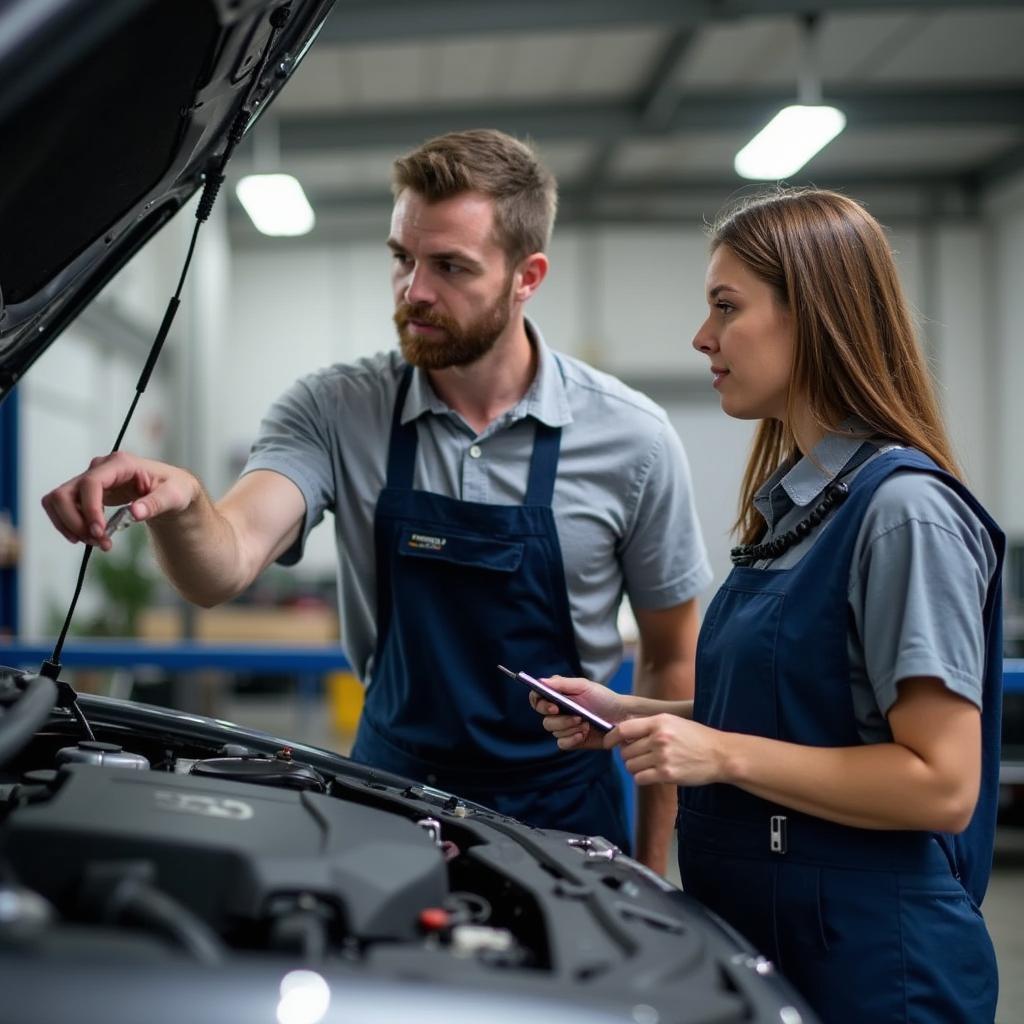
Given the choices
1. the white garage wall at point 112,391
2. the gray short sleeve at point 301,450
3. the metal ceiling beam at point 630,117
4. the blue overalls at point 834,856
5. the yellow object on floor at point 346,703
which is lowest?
the yellow object on floor at point 346,703

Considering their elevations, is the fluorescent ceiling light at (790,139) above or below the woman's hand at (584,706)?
above

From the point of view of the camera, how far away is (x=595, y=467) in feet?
5.75

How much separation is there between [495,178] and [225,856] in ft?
3.89

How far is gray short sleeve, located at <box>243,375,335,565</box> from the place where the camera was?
1720 millimetres

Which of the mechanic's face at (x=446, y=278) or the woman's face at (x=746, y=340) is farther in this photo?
the mechanic's face at (x=446, y=278)

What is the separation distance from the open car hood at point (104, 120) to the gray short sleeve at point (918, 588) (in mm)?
741

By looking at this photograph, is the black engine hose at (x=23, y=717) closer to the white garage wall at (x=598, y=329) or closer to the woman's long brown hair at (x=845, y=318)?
the woman's long brown hair at (x=845, y=318)

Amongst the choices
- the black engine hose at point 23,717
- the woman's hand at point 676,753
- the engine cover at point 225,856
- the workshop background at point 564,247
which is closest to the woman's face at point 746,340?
the woman's hand at point 676,753

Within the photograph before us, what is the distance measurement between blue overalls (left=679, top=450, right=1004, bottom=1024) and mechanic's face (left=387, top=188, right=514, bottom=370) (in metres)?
0.69

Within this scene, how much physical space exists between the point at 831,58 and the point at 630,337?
313cm

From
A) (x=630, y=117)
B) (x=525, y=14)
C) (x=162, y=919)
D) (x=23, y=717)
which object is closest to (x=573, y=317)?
(x=630, y=117)

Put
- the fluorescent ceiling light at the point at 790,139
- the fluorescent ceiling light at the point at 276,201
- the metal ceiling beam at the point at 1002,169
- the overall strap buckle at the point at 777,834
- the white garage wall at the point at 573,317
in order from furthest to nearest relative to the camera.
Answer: the white garage wall at the point at 573,317
the metal ceiling beam at the point at 1002,169
the fluorescent ceiling light at the point at 276,201
the fluorescent ceiling light at the point at 790,139
the overall strap buckle at the point at 777,834

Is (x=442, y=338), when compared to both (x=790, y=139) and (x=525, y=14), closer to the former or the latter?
(x=525, y=14)

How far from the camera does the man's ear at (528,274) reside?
5.87 ft
